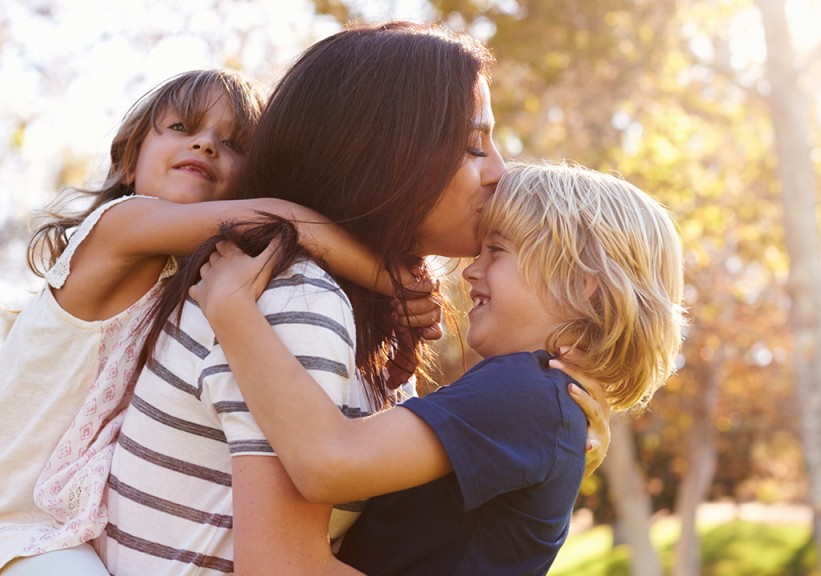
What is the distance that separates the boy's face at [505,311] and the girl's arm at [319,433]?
53 cm

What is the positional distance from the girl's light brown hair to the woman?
0.65 meters

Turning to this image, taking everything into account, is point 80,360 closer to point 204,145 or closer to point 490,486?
point 204,145

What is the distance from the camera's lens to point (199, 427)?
1.92m

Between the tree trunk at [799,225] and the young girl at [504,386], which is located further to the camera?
the tree trunk at [799,225]

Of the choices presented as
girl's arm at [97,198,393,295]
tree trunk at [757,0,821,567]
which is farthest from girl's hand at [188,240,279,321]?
tree trunk at [757,0,821,567]

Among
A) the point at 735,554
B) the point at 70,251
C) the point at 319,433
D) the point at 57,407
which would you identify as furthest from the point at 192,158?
the point at 735,554

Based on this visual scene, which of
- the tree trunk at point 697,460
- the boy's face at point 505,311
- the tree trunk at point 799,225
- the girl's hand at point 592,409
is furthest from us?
the tree trunk at point 697,460

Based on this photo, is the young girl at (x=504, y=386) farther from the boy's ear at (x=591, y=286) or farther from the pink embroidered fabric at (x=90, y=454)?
the pink embroidered fabric at (x=90, y=454)

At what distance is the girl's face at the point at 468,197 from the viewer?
2.30 m

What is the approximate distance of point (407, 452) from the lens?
1767mm

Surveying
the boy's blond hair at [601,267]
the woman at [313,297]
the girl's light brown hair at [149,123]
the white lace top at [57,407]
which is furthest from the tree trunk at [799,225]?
the white lace top at [57,407]

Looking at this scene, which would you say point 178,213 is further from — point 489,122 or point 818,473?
point 818,473

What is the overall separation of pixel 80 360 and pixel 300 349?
791 millimetres

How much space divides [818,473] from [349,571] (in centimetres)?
795
